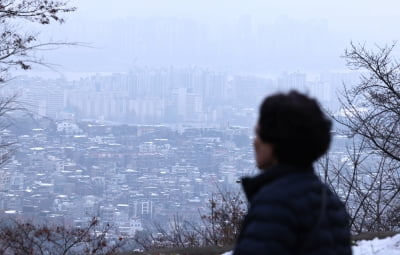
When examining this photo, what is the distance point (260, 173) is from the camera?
110 inches

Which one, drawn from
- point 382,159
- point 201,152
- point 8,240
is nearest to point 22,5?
point 8,240

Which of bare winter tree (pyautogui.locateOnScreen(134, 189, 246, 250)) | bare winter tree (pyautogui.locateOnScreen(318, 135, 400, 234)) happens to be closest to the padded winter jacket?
bare winter tree (pyautogui.locateOnScreen(134, 189, 246, 250))

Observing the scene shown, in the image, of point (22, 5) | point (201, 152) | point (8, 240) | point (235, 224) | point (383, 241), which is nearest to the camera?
point (383, 241)

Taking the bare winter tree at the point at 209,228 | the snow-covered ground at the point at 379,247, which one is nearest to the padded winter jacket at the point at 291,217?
the snow-covered ground at the point at 379,247

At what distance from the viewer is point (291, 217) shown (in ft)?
8.59

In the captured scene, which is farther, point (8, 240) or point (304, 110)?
point (8, 240)

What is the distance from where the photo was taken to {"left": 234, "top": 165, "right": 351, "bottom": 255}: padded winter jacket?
2598mm

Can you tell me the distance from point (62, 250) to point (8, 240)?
945mm

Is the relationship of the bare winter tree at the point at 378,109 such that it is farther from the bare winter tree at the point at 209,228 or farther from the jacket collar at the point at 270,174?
the jacket collar at the point at 270,174

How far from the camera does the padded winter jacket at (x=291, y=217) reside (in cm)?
260

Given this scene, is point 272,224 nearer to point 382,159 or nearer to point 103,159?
point 382,159

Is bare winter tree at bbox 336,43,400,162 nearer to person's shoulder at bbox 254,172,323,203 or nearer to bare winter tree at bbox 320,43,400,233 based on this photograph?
bare winter tree at bbox 320,43,400,233

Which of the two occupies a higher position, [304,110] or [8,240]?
[304,110]

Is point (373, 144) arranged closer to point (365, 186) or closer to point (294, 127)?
point (365, 186)
